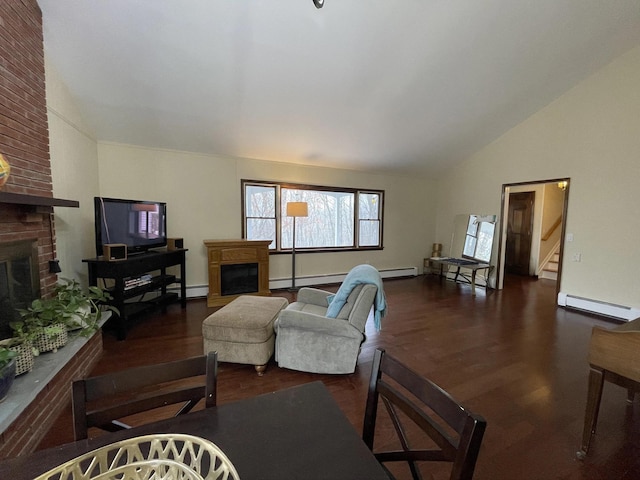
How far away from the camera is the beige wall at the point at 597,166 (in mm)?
3689

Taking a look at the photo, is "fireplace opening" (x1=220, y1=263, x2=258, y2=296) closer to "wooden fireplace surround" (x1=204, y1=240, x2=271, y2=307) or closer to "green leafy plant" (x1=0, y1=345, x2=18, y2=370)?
"wooden fireplace surround" (x1=204, y1=240, x2=271, y2=307)

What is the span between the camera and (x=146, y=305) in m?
3.52

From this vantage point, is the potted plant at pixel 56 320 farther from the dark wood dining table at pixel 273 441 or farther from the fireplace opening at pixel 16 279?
the dark wood dining table at pixel 273 441

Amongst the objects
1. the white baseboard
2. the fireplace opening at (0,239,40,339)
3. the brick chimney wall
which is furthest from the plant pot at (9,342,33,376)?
the white baseboard

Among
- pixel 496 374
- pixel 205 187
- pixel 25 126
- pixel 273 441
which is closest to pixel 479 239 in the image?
pixel 496 374

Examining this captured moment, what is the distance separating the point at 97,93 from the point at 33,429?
329 cm

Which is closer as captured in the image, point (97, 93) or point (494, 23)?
point (494, 23)

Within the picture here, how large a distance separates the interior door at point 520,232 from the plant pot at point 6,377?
28.2 feet

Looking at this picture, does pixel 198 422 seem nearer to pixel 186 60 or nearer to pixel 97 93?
pixel 186 60

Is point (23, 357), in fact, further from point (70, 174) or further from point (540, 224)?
point (540, 224)

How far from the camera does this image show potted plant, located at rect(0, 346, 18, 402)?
1.43 metres

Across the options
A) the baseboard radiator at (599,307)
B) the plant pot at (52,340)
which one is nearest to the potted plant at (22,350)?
the plant pot at (52,340)

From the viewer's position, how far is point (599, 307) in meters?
3.99

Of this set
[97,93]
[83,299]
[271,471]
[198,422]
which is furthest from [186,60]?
[271,471]
